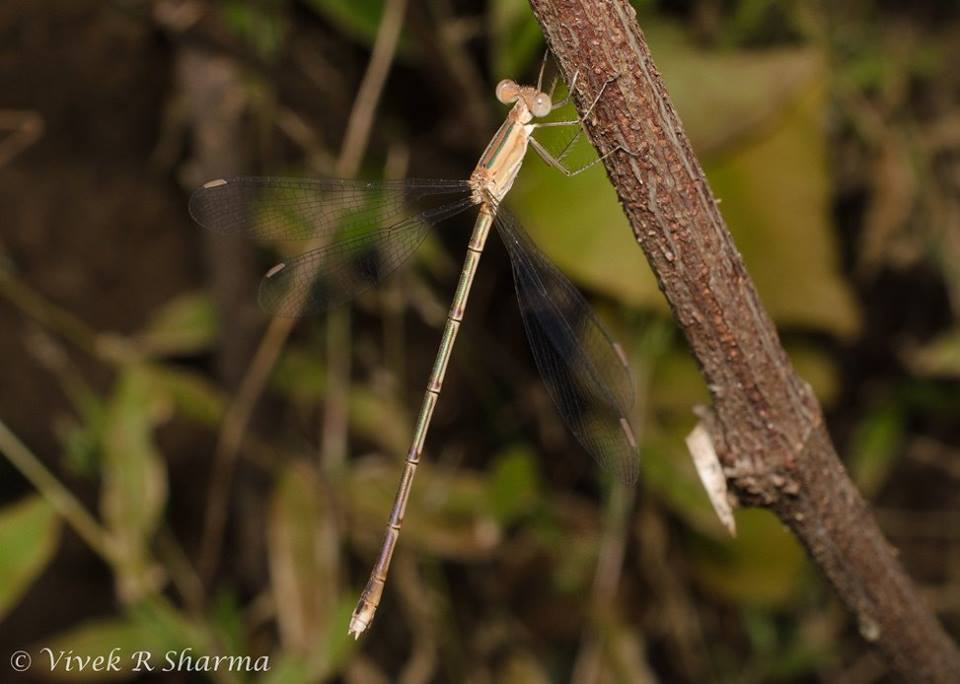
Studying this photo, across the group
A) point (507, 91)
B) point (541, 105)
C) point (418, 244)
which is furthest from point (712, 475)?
point (418, 244)

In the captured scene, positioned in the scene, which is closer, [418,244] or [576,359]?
[576,359]

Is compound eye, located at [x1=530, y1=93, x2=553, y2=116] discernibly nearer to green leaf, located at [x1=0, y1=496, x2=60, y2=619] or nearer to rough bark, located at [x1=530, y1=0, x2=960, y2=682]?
rough bark, located at [x1=530, y1=0, x2=960, y2=682]

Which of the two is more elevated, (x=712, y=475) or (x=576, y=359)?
(x=712, y=475)

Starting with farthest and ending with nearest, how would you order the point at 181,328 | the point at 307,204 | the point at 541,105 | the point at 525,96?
1. the point at 181,328
2. the point at 307,204
3. the point at 525,96
4. the point at 541,105

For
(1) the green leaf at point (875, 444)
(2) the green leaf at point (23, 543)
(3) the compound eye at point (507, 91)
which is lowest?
(1) the green leaf at point (875, 444)

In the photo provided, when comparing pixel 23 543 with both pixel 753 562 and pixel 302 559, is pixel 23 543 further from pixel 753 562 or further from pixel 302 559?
pixel 753 562

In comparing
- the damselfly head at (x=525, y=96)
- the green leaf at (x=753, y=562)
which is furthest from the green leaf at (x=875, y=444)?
the damselfly head at (x=525, y=96)

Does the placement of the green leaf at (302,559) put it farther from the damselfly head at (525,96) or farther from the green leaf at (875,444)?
the green leaf at (875,444)
